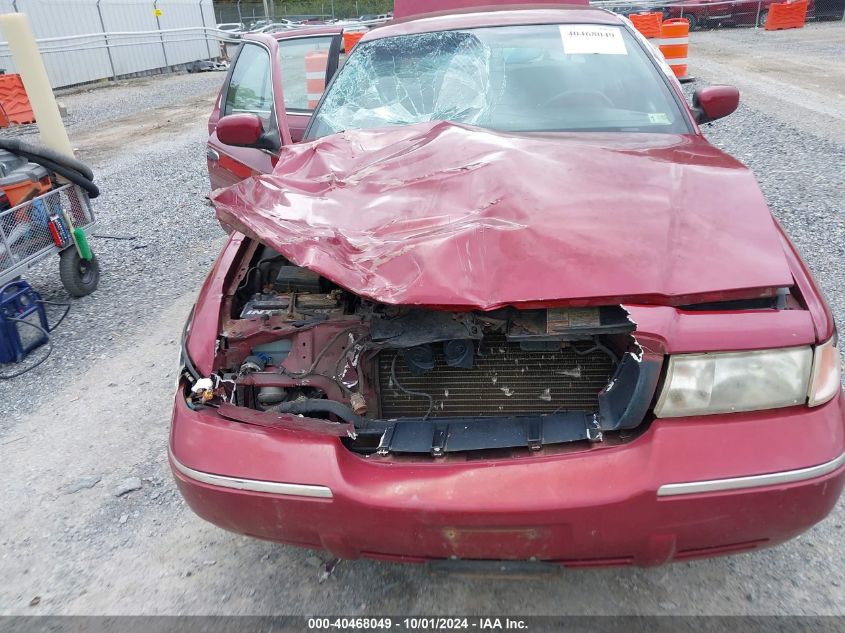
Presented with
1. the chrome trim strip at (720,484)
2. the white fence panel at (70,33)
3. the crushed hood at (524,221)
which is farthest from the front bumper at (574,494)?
the white fence panel at (70,33)

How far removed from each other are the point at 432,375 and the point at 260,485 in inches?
24.8

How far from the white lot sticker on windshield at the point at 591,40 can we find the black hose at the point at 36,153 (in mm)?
3306

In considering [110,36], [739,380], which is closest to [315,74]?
[739,380]

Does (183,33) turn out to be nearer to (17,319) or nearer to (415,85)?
(17,319)

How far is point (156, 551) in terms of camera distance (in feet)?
7.86

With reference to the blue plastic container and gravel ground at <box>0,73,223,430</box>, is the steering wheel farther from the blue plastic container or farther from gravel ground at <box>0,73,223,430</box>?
the blue plastic container

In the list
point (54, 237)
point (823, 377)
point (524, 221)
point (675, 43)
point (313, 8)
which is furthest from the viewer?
point (313, 8)

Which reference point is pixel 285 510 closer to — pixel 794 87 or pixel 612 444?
pixel 612 444

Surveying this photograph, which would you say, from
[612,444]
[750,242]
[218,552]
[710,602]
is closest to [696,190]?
[750,242]

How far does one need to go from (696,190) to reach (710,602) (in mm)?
1334

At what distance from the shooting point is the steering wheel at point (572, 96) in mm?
3010

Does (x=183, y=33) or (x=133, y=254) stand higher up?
(x=183, y=33)

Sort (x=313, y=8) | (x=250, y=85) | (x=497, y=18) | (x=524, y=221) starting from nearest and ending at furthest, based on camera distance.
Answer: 1. (x=524, y=221)
2. (x=497, y=18)
3. (x=250, y=85)
4. (x=313, y=8)

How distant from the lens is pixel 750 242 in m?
1.88
